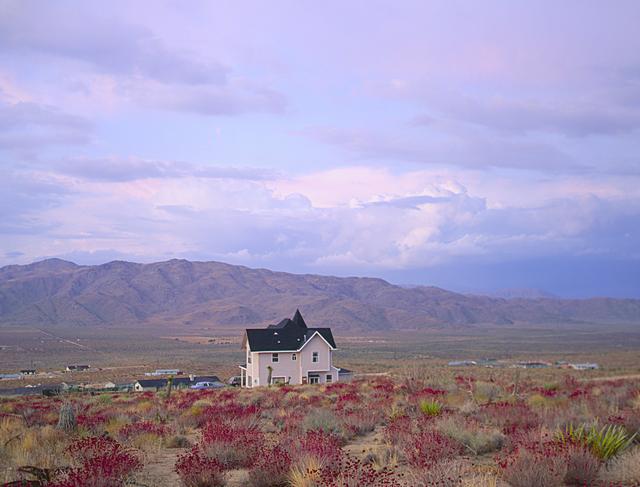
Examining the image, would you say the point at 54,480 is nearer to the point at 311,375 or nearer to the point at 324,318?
the point at 311,375

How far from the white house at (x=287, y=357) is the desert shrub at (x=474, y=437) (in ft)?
97.7

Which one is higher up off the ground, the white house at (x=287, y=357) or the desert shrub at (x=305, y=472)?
the desert shrub at (x=305, y=472)

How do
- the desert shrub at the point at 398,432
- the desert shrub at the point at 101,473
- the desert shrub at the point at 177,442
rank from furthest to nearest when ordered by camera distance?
the desert shrub at the point at 177,442, the desert shrub at the point at 398,432, the desert shrub at the point at 101,473

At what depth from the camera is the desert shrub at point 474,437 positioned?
37.6 feet

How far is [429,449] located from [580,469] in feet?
7.21

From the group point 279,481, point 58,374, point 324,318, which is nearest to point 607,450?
point 279,481

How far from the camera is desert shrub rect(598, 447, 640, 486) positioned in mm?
8586

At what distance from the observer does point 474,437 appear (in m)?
11.7

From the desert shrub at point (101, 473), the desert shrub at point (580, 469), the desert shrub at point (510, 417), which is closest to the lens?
the desert shrub at point (101, 473)

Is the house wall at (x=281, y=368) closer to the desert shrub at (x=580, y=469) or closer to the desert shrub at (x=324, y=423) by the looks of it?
the desert shrub at (x=324, y=423)

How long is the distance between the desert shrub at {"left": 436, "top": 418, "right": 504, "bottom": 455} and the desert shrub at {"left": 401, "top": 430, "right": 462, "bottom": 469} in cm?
41

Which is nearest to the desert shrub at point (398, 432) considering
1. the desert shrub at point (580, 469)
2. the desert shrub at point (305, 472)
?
the desert shrub at point (305, 472)

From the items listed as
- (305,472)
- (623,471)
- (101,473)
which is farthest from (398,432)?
(101,473)

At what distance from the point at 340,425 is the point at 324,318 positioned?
17387cm
